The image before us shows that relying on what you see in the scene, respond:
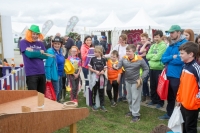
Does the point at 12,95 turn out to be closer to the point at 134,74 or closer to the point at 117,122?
the point at 117,122

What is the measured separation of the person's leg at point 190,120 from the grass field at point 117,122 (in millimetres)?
1000

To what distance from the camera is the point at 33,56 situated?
4.03 m

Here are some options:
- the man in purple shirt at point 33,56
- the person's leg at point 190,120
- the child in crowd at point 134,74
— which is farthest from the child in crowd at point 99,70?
the person's leg at point 190,120

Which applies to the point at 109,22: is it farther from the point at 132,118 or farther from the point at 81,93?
the point at 132,118

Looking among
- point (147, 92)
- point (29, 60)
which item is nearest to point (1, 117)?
point (29, 60)

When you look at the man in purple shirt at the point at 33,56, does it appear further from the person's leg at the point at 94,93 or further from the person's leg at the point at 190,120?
the person's leg at the point at 190,120

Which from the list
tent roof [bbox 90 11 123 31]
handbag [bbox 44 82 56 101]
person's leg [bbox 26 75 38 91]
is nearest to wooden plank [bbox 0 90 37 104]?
person's leg [bbox 26 75 38 91]

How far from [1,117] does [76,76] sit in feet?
11.6

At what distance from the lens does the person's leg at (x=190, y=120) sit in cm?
308

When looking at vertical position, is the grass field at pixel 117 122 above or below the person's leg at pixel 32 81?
below

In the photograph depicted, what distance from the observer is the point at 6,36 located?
676cm

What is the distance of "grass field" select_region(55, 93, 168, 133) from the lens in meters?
4.06

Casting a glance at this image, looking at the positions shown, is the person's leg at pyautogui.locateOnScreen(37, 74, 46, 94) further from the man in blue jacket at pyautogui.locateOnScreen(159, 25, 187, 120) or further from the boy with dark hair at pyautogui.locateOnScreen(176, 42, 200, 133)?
the boy with dark hair at pyautogui.locateOnScreen(176, 42, 200, 133)

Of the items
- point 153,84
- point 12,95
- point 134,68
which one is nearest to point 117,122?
point 134,68
